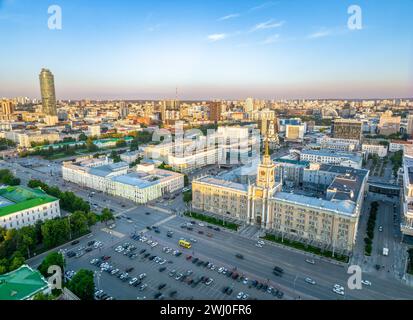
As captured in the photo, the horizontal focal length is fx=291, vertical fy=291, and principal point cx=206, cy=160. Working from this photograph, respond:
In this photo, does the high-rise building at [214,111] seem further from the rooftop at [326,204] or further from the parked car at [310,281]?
the parked car at [310,281]

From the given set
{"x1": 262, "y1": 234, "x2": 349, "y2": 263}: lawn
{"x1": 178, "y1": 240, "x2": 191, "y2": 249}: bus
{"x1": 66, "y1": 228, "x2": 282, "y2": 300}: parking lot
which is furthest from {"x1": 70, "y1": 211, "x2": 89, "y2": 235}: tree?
{"x1": 262, "y1": 234, "x2": 349, "y2": 263}: lawn

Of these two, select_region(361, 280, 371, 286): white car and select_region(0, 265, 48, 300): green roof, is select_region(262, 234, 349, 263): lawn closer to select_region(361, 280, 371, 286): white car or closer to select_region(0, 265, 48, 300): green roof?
select_region(361, 280, 371, 286): white car

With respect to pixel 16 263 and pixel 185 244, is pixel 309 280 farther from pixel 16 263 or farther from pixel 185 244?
pixel 16 263

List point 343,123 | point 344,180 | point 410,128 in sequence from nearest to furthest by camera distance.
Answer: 1. point 344,180
2. point 343,123
3. point 410,128

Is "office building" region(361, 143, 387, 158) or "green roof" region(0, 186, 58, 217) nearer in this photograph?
"green roof" region(0, 186, 58, 217)

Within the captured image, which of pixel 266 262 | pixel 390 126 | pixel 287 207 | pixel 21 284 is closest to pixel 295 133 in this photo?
pixel 390 126

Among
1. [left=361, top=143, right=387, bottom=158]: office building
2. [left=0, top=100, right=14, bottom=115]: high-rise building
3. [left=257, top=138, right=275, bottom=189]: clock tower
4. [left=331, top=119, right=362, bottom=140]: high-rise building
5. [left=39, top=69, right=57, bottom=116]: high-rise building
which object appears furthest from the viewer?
[left=39, top=69, right=57, bottom=116]: high-rise building
